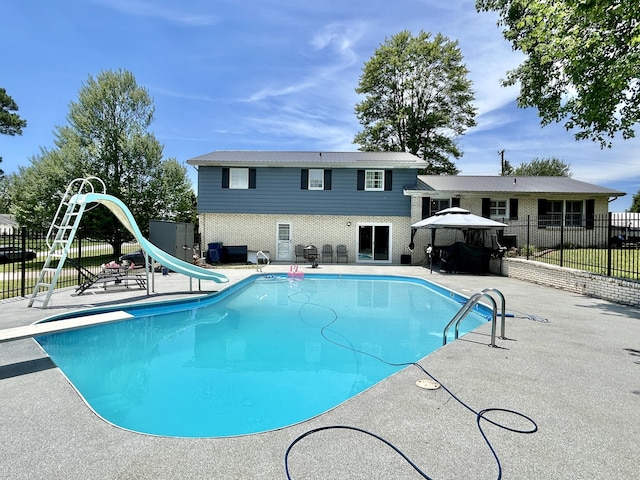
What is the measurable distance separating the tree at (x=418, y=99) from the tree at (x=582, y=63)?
17.2m

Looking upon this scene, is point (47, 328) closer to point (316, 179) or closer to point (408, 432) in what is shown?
point (408, 432)

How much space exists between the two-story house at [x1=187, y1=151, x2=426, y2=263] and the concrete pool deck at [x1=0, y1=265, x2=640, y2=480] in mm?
14245

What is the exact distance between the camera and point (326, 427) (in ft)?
9.12

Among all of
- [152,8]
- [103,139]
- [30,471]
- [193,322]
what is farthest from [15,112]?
[30,471]

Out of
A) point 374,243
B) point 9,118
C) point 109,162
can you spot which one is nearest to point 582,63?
point 374,243

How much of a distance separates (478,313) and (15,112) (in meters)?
31.7

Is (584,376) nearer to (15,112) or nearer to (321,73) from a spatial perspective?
(321,73)

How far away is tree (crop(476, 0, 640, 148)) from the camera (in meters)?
6.99

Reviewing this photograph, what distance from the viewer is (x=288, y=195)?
1894 cm

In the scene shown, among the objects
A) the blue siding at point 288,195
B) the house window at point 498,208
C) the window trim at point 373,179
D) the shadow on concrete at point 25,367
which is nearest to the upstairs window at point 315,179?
the blue siding at point 288,195

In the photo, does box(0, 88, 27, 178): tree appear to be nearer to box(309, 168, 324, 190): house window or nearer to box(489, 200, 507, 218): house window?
box(309, 168, 324, 190): house window

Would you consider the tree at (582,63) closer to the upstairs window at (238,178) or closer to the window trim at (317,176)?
the window trim at (317,176)

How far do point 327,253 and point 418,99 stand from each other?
67.7 feet

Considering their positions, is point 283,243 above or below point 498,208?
below
